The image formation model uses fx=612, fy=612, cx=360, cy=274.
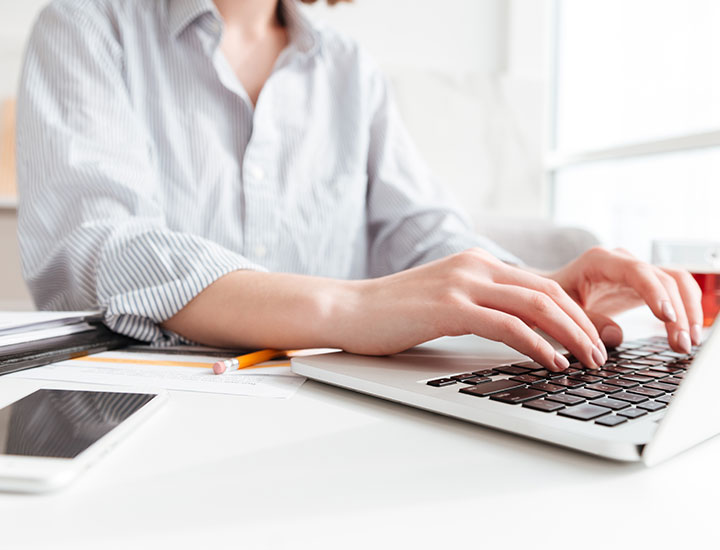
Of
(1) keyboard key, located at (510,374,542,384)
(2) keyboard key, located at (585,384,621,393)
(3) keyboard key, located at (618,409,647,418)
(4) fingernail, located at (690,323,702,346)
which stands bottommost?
(4) fingernail, located at (690,323,702,346)

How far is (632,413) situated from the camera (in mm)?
316

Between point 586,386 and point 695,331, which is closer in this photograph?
point 586,386

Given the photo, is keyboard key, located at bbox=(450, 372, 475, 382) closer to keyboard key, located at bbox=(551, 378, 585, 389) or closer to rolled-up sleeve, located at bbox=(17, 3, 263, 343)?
keyboard key, located at bbox=(551, 378, 585, 389)

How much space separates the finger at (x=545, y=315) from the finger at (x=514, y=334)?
0.02m

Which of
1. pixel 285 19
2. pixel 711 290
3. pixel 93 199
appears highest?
pixel 285 19

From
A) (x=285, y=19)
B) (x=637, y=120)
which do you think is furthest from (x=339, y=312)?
(x=637, y=120)

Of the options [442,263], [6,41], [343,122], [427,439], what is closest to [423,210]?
[343,122]

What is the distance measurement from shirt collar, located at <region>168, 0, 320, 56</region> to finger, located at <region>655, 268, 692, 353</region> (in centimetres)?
70

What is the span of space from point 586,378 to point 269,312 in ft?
0.83

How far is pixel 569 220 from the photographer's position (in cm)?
213

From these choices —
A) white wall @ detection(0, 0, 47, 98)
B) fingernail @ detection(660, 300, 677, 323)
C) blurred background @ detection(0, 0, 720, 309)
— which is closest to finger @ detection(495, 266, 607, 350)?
fingernail @ detection(660, 300, 677, 323)

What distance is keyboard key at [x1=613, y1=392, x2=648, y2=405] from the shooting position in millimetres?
340

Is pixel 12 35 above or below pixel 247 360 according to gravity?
above

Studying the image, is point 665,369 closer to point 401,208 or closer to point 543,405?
point 543,405
